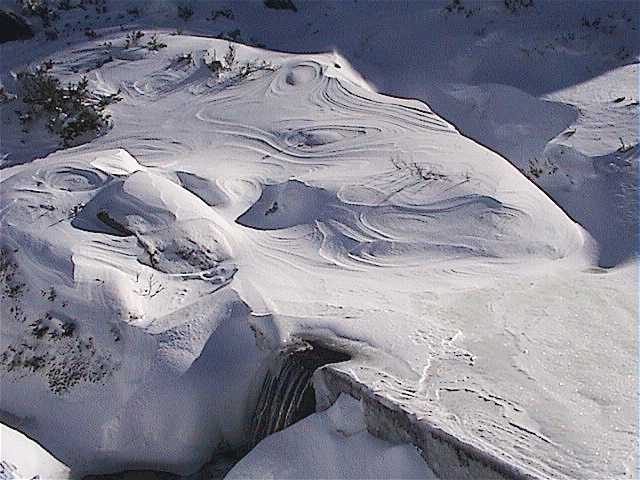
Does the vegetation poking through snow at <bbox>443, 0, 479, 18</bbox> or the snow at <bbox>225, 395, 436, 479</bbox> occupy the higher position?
the vegetation poking through snow at <bbox>443, 0, 479, 18</bbox>

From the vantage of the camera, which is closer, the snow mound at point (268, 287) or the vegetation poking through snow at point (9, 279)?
the snow mound at point (268, 287)

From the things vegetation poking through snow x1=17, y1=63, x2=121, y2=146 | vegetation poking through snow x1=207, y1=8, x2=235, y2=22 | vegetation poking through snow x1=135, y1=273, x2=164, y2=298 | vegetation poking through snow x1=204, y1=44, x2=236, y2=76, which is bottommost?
vegetation poking through snow x1=135, y1=273, x2=164, y2=298

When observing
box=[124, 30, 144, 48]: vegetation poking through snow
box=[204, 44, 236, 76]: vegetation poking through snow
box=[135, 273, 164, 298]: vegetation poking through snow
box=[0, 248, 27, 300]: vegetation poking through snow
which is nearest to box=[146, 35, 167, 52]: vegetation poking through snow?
box=[124, 30, 144, 48]: vegetation poking through snow

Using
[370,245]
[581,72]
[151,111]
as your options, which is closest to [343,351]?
[370,245]

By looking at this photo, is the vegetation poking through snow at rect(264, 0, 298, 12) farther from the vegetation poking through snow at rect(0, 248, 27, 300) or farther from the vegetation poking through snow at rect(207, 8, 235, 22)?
the vegetation poking through snow at rect(0, 248, 27, 300)

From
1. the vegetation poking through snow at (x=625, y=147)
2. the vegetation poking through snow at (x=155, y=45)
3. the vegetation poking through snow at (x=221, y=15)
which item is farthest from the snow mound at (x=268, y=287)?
the vegetation poking through snow at (x=221, y=15)

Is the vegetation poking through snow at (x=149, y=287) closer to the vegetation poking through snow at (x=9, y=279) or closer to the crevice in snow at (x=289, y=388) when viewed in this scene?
the vegetation poking through snow at (x=9, y=279)

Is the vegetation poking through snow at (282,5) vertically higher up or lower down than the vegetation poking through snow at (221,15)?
higher up
